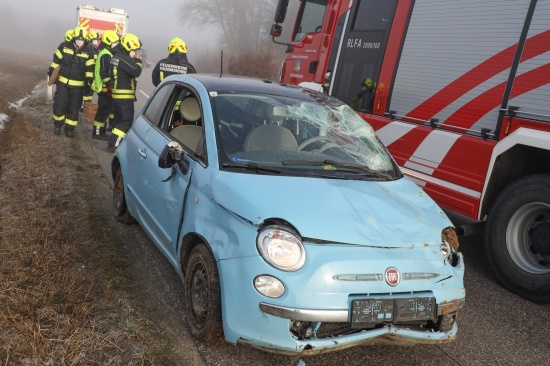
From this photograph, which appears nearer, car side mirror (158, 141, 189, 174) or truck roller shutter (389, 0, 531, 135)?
car side mirror (158, 141, 189, 174)

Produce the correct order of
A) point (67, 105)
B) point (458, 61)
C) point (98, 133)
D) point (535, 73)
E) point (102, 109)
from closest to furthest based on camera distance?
point (535, 73)
point (458, 61)
point (67, 105)
point (102, 109)
point (98, 133)

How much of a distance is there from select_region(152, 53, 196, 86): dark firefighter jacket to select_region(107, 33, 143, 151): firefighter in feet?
0.98

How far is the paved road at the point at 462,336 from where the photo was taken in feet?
10.1

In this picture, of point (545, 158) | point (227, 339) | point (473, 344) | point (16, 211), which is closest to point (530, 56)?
point (545, 158)

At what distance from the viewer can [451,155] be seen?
516 cm

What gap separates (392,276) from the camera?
2766mm

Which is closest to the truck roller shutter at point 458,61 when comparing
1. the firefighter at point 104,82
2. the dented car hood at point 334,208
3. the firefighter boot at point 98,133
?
the dented car hood at point 334,208

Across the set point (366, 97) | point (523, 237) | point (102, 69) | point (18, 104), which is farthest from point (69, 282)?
point (18, 104)

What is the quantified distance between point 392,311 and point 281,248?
654 mm

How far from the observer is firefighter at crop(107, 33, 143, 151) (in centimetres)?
848

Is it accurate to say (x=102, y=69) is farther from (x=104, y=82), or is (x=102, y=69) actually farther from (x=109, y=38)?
(x=109, y=38)

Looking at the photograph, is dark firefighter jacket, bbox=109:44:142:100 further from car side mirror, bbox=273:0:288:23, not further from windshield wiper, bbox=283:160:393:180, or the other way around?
windshield wiper, bbox=283:160:393:180

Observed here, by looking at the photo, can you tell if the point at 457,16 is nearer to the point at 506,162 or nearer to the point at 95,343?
the point at 506,162

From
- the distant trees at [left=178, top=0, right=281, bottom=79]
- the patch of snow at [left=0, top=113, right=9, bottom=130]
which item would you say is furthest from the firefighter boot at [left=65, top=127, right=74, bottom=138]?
the distant trees at [left=178, top=0, right=281, bottom=79]
